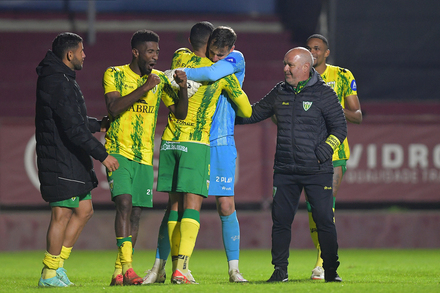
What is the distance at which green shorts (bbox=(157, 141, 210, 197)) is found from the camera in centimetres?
602

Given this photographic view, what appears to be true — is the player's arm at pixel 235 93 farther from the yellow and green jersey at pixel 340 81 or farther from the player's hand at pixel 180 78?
the yellow and green jersey at pixel 340 81

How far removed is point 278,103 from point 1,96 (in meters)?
10.7

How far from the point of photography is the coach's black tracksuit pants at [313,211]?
6.04 m

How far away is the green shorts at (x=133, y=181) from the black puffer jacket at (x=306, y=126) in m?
1.16

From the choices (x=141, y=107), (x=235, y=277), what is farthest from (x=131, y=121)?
(x=235, y=277)

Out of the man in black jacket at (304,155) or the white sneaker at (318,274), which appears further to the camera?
the white sneaker at (318,274)

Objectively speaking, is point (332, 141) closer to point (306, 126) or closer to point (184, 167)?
point (306, 126)

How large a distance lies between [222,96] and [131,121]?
2.98ft

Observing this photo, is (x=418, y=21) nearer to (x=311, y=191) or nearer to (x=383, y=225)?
(x=383, y=225)

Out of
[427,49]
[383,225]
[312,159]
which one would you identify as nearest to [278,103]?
[312,159]

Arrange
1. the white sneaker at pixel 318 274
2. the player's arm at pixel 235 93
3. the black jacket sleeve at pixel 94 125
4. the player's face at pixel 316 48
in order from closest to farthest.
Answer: the player's arm at pixel 235 93 → the black jacket sleeve at pixel 94 125 → the white sneaker at pixel 318 274 → the player's face at pixel 316 48

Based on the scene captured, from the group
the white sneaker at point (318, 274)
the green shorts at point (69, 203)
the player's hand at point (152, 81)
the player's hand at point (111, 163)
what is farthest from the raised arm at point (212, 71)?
the white sneaker at point (318, 274)

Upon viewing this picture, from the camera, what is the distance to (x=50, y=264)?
5.90 m

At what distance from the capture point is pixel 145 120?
609 centimetres
